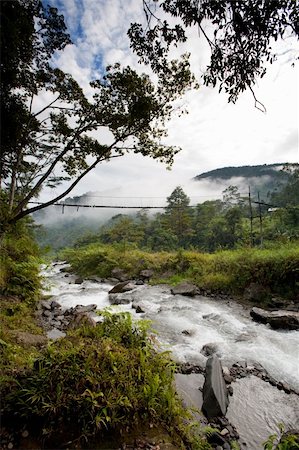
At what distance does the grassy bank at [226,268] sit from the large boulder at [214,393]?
736 cm

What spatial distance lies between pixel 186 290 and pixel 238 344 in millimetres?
6007

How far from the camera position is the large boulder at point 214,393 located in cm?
377

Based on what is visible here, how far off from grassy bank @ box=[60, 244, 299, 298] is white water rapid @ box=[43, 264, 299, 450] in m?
1.64

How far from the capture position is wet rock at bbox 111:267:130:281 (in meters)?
18.0

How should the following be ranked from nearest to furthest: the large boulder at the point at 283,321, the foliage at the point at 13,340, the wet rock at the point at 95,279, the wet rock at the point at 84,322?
1. the foliage at the point at 13,340
2. the wet rock at the point at 84,322
3. the large boulder at the point at 283,321
4. the wet rock at the point at 95,279

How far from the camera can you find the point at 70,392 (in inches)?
105

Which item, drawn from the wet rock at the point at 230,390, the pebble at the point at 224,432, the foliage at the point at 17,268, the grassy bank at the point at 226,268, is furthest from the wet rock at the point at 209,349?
the foliage at the point at 17,268

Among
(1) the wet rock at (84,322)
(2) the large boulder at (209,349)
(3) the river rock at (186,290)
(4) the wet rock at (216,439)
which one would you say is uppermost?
(1) the wet rock at (84,322)

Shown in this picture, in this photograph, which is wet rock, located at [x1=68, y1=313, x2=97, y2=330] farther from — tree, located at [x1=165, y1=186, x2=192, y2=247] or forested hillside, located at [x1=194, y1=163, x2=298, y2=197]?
forested hillside, located at [x1=194, y1=163, x2=298, y2=197]

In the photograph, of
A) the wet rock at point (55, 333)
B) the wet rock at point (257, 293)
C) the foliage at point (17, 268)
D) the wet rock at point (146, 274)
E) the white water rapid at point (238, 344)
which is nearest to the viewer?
the white water rapid at point (238, 344)

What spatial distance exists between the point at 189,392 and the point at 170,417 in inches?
67.7

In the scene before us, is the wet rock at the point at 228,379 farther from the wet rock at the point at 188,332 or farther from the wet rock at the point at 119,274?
the wet rock at the point at 119,274

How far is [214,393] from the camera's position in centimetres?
395

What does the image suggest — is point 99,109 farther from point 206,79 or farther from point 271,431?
point 271,431
